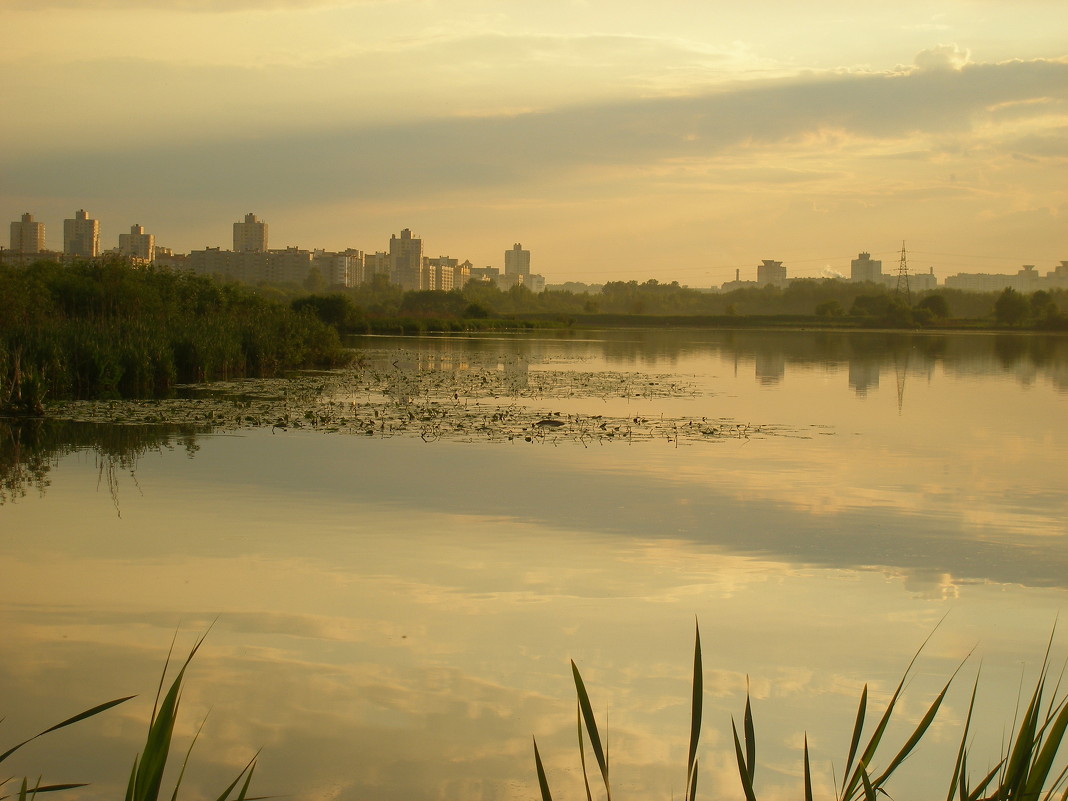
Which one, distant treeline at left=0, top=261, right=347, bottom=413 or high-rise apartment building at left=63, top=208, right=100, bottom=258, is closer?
distant treeline at left=0, top=261, right=347, bottom=413

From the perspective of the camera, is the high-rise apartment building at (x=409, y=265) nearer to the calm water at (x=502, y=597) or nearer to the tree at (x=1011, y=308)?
the tree at (x=1011, y=308)

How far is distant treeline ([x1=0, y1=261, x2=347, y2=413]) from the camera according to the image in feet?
54.1

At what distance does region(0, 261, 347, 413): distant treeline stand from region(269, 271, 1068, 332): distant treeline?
10921 millimetres

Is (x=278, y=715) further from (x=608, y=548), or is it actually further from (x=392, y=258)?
(x=392, y=258)

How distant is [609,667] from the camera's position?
16.4ft

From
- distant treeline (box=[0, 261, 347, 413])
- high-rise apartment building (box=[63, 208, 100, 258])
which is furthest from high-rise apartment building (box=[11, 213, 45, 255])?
distant treeline (box=[0, 261, 347, 413])

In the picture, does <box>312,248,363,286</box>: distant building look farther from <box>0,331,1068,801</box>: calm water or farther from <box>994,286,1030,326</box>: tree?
<box>0,331,1068,801</box>: calm water

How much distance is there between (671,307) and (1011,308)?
157ft

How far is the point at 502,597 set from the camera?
6.11 meters

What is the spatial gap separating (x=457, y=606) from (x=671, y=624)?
3.86ft

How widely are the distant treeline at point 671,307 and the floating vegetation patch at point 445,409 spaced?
18284mm

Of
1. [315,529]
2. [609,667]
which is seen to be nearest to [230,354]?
[315,529]

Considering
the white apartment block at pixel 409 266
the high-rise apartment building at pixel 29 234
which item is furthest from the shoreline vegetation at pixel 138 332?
the white apartment block at pixel 409 266

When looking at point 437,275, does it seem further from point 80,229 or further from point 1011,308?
point 1011,308
